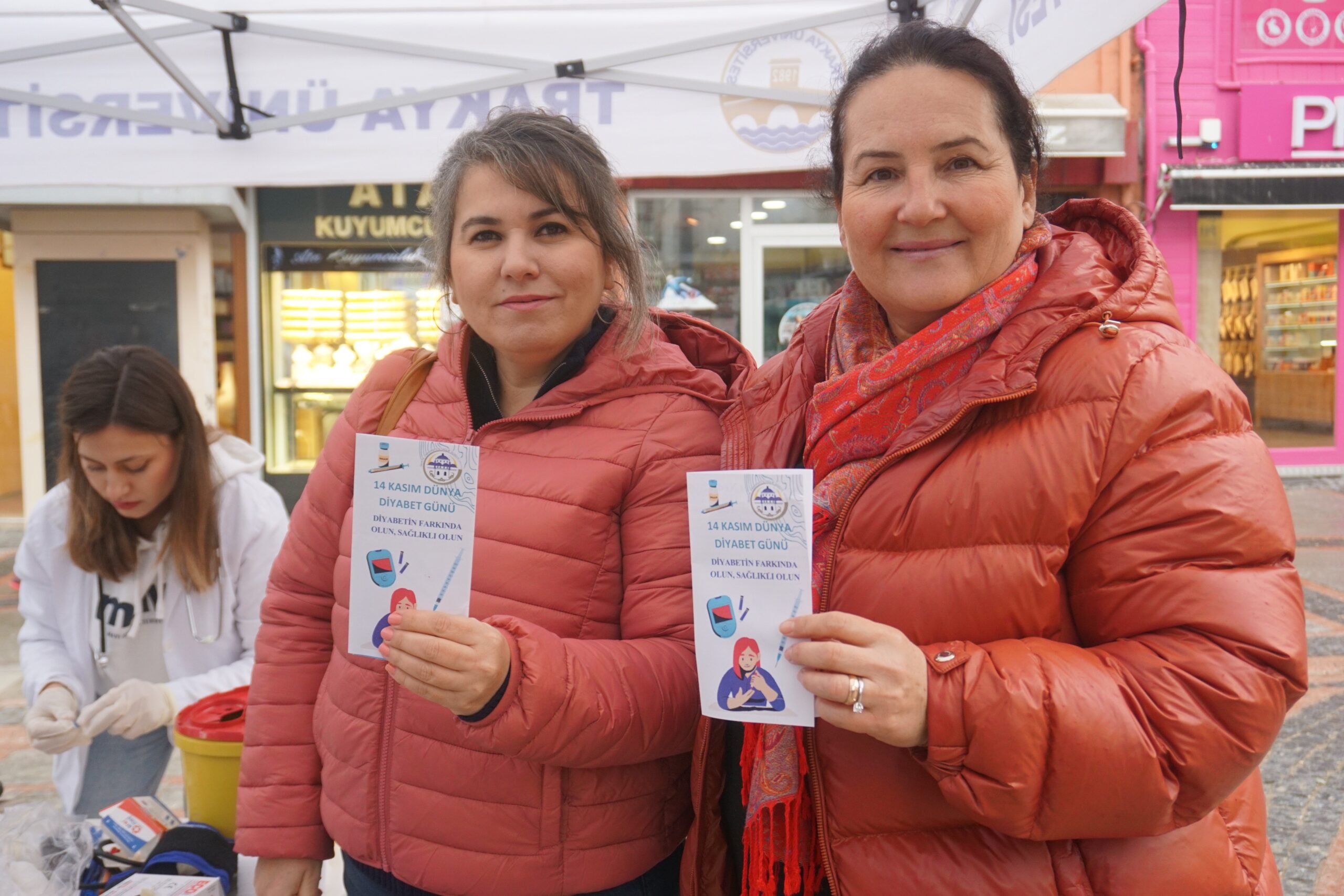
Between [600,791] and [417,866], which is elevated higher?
[600,791]

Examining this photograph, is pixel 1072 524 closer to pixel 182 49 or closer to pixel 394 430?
pixel 394 430

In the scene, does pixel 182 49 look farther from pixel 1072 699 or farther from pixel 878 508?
pixel 1072 699

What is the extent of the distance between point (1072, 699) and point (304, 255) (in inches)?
317

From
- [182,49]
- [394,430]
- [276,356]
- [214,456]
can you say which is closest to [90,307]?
[276,356]

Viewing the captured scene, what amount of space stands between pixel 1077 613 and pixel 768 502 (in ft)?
1.30

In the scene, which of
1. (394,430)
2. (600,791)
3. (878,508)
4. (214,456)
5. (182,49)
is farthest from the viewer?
(182,49)

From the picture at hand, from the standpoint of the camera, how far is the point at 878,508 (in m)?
1.25

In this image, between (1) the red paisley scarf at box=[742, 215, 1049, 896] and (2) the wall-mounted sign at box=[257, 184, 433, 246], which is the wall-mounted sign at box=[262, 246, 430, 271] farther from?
(1) the red paisley scarf at box=[742, 215, 1049, 896]

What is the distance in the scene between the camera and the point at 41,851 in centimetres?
195

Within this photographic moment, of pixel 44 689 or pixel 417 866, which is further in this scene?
pixel 44 689

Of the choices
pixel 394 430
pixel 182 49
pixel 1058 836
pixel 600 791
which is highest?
pixel 182 49

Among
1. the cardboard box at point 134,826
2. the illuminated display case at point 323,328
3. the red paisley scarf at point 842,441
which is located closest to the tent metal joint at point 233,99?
the cardboard box at point 134,826

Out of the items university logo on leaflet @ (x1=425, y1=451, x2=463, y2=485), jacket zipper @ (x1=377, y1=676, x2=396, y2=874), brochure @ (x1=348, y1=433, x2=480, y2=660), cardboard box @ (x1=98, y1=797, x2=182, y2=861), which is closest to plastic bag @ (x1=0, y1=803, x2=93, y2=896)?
cardboard box @ (x1=98, y1=797, x2=182, y2=861)

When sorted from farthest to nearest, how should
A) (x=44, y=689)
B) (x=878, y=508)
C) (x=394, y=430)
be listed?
(x=44, y=689) < (x=394, y=430) < (x=878, y=508)
